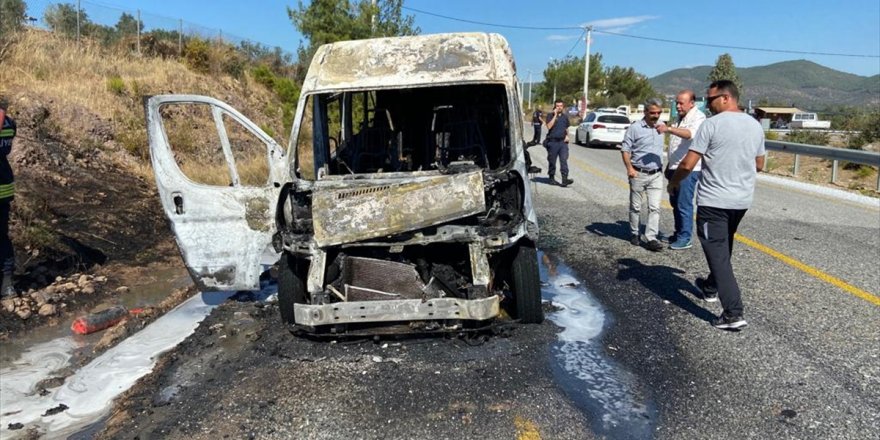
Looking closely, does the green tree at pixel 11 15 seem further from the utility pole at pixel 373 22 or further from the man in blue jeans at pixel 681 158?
the man in blue jeans at pixel 681 158

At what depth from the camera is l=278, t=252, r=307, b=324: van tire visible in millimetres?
5102

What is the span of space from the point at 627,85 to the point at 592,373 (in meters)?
74.7

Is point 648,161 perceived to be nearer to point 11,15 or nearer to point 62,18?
point 11,15

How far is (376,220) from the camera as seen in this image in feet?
15.2

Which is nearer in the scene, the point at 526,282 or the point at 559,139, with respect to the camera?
the point at 526,282

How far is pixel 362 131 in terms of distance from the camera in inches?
277

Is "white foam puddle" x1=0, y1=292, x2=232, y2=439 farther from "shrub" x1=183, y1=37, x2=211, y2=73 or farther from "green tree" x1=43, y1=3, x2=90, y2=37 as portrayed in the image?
"shrub" x1=183, y1=37, x2=211, y2=73

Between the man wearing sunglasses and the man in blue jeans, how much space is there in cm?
177

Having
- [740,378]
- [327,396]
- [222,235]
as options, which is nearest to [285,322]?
[222,235]

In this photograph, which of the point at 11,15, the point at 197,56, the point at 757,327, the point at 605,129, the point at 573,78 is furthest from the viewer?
the point at 573,78

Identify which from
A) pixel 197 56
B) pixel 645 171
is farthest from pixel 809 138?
pixel 197 56

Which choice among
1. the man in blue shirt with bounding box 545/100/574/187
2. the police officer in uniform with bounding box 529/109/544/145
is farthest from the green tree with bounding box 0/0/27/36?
the man in blue shirt with bounding box 545/100/574/187

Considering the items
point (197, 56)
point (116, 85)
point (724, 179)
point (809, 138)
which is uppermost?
point (197, 56)

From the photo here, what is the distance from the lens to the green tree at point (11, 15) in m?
15.2
